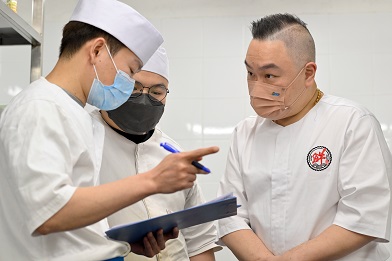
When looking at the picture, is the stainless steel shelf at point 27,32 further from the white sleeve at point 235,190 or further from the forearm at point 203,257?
the forearm at point 203,257

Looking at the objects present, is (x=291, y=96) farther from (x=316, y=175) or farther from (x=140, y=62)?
(x=140, y=62)

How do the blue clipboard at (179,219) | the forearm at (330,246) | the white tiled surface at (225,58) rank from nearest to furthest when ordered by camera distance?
the blue clipboard at (179,219) < the forearm at (330,246) < the white tiled surface at (225,58)

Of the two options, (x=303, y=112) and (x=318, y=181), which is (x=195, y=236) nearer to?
(x=318, y=181)

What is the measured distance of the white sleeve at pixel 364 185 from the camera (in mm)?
1921

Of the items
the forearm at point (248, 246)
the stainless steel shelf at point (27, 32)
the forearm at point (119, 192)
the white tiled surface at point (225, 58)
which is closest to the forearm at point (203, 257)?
the forearm at point (248, 246)

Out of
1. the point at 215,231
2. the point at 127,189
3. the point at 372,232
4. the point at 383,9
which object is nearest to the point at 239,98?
the point at 383,9

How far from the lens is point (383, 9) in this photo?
154 inches

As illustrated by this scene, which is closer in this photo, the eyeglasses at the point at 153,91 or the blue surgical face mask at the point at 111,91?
the blue surgical face mask at the point at 111,91

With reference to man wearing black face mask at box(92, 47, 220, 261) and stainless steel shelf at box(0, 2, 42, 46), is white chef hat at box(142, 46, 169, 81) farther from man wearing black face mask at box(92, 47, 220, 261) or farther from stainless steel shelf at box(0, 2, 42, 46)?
stainless steel shelf at box(0, 2, 42, 46)

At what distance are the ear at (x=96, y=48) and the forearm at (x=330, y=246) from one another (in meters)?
0.95

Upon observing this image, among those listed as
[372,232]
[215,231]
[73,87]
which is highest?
[73,87]

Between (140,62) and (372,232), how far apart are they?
96 cm

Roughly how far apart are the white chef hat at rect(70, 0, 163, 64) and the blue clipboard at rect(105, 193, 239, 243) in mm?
457

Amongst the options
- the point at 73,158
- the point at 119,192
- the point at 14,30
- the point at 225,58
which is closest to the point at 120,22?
the point at 73,158
